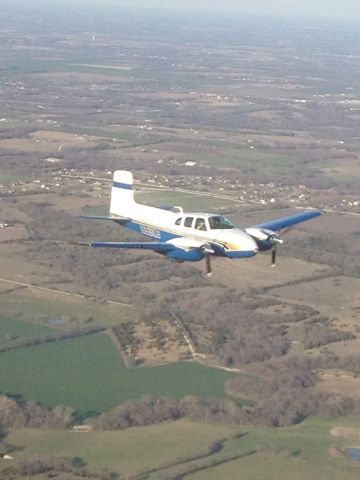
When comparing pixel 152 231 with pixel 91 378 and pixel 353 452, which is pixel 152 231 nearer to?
pixel 353 452

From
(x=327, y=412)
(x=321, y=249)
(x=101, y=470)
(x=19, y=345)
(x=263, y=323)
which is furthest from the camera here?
(x=321, y=249)

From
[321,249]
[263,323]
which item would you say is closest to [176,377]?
[263,323]

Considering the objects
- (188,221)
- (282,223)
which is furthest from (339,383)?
(188,221)

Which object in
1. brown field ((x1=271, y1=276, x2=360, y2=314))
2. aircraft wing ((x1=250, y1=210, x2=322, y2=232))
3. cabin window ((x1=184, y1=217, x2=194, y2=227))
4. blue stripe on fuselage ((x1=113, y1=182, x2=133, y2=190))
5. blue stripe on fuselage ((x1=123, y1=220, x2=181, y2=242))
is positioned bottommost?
brown field ((x1=271, y1=276, x2=360, y2=314))

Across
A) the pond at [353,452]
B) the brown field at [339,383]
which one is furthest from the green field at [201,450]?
the brown field at [339,383]

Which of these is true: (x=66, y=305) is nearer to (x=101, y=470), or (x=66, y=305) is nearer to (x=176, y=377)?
(x=176, y=377)

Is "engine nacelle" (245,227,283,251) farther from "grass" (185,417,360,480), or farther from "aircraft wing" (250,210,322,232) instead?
"grass" (185,417,360,480)

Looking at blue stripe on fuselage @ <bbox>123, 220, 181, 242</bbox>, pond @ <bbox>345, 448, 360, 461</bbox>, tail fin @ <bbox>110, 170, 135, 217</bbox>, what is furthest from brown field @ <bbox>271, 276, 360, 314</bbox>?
blue stripe on fuselage @ <bbox>123, 220, 181, 242</bbox>
